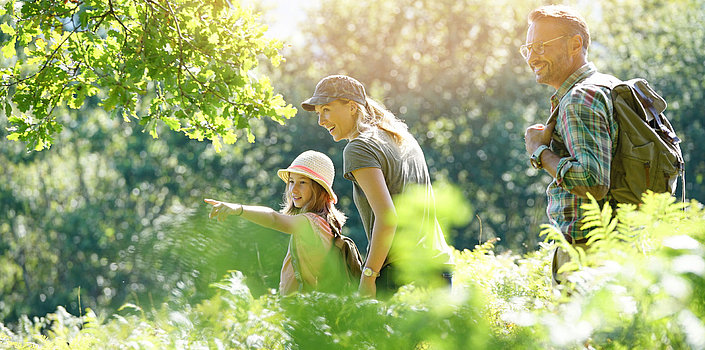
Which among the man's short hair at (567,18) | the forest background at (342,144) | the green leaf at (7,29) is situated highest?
A: the green leaf at (7,29)

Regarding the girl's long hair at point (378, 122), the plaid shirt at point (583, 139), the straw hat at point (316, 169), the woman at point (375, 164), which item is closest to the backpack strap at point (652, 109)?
the plaid shirt at point (583, 139)

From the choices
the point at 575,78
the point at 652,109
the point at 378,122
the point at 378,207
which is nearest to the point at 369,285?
the point at 378,207

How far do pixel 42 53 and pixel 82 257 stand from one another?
913 inches

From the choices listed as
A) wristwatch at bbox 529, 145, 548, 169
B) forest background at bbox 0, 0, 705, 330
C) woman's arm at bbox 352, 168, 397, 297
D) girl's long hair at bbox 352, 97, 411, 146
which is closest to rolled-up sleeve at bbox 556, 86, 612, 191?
wristwatch at bbox 529, 145, 548, 169

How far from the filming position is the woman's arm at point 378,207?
117 inches

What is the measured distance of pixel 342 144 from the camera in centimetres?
2019

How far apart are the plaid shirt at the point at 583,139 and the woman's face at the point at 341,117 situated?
0.94 m

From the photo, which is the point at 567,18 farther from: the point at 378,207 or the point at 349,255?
the point at 349,255

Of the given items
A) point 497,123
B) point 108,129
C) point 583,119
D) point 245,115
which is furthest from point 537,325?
point 108,129

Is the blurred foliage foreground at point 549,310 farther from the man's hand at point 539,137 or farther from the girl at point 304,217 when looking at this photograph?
the man's hand at point 539,137

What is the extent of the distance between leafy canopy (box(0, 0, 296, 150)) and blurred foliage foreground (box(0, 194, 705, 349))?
200 centimetres

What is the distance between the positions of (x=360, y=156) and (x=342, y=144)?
1722 centimetres

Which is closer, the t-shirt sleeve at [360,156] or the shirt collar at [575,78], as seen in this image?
the shirt collar at [575,78]

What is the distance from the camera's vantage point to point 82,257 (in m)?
25.4
